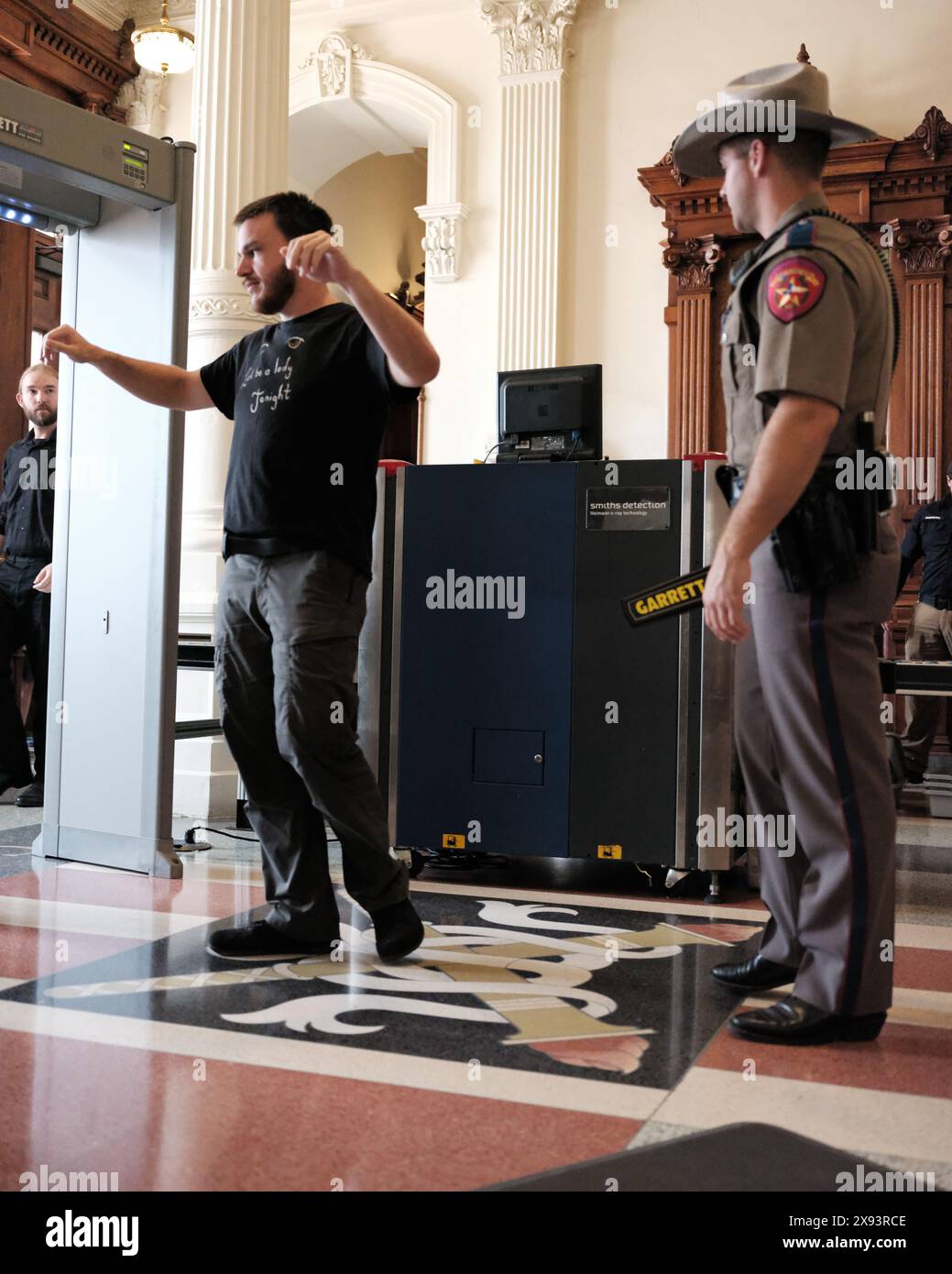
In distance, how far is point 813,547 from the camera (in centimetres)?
205

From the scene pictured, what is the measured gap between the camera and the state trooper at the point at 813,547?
200 centimetres

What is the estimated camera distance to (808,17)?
7.74 metres

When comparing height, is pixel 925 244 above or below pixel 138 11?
below

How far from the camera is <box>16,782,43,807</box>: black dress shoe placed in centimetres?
515

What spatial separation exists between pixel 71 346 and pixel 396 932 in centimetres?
147

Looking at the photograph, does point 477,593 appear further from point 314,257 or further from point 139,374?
point 314,257

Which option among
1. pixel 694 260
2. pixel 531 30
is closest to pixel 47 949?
pixel 694 260

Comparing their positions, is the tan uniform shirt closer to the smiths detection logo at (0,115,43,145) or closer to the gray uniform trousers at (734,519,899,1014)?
the gray uniform trousers at (734,519,899,1014)

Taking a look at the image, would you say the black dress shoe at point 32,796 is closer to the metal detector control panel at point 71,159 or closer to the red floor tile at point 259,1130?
the metal detector control panel at point 71,159

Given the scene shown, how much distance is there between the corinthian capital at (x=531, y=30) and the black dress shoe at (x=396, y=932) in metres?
7.09

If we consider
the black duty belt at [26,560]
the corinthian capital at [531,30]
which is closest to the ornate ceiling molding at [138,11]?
the corinthian capital at [531,30]

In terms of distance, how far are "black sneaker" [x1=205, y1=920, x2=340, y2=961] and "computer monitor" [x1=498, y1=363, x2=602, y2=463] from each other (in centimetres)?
175
